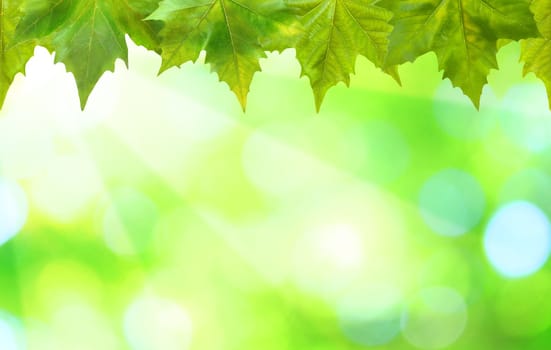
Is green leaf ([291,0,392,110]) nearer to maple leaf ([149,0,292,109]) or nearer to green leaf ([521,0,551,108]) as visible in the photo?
maple leaf ([149,0,292,109])

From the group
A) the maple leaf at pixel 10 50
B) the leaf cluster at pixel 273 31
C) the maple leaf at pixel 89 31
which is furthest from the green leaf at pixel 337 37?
the maple leaf at pixel 10 50

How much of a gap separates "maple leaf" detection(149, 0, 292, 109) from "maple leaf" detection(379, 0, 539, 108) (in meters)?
0.14

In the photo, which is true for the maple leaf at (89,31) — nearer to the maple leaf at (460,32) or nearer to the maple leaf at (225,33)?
the maple leaf at (225,33)

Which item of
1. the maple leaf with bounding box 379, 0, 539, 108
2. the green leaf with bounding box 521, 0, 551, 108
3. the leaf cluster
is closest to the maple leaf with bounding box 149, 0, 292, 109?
the leaf cluster

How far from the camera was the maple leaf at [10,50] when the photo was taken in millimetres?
913

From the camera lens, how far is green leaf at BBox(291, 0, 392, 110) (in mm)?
868

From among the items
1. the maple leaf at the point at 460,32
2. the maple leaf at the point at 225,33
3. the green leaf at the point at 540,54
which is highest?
the maple leaf at the point at 225,33

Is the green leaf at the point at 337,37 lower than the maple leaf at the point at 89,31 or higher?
lower

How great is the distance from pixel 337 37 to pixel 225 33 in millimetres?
141

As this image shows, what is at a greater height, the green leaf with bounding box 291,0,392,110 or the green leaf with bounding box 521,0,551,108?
the green leaf with bounding box 291,0,392,110

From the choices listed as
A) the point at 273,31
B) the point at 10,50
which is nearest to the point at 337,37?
the point at 273,31

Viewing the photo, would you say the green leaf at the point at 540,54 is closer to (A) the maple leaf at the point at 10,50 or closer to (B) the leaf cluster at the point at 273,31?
(B) the leaf cluster at the point at 273,31

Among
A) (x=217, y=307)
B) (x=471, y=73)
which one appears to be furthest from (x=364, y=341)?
(x=471, y=73)

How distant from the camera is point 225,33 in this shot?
0.86 m
